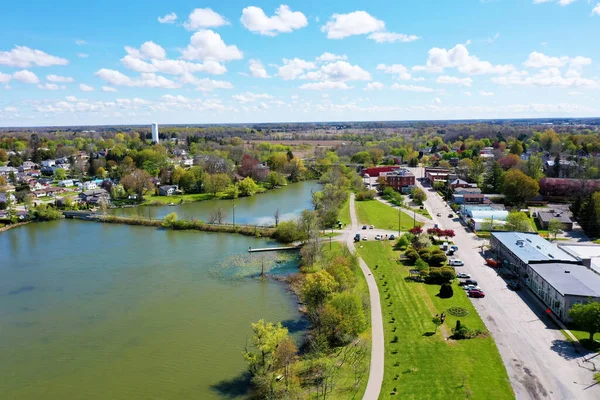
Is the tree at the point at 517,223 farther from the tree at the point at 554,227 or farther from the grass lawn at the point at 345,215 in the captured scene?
the grass lawn at the point at 345,215

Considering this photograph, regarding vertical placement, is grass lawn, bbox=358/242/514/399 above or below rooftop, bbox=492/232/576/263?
below

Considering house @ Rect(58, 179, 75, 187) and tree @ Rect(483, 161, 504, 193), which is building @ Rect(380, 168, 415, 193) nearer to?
tree @ Rect(483, 161, 504, 193)

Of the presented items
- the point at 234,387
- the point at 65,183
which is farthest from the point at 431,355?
the point at 65,183

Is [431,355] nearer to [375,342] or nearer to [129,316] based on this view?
[375,342]

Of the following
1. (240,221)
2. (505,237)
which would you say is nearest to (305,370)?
(505,237)

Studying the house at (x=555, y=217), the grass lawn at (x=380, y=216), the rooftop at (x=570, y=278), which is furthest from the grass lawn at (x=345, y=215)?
the rooftop at (x=570, y=278)

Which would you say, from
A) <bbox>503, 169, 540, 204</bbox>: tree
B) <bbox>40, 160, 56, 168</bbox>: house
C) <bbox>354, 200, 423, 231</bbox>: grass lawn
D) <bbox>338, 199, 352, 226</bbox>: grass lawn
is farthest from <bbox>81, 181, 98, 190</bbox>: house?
<bbox>503, 169, 540, 204</bbox>: tree
